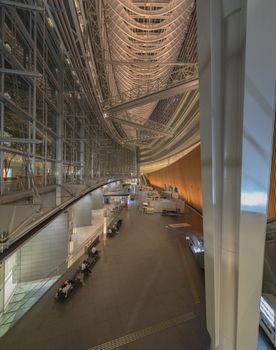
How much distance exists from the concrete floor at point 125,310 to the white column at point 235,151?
3.02 ft

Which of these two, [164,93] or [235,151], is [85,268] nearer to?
[235,151]

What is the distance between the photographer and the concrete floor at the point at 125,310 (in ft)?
10.5

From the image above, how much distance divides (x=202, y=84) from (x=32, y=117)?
3902mm

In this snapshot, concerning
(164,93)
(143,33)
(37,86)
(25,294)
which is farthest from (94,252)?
(143,33)

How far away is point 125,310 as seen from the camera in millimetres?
3881

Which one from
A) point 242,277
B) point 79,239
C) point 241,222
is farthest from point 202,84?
point 79,239

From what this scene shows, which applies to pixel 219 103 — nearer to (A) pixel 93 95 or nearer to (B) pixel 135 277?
(B) pixel 135 277

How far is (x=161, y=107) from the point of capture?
32.9 metres

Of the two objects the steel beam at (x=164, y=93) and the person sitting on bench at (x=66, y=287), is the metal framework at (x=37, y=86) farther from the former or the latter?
the steel beam at (x=164, y=93)

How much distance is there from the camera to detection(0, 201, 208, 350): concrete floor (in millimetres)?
3189

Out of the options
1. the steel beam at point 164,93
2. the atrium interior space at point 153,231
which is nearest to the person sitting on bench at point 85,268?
the atrium interior space at point 153,231

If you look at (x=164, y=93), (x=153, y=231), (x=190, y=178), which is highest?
(x=164, y=93)

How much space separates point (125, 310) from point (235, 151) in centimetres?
370

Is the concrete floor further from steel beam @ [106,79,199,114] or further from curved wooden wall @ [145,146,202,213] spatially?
curved wooden wall @ [145,146,202,213]
